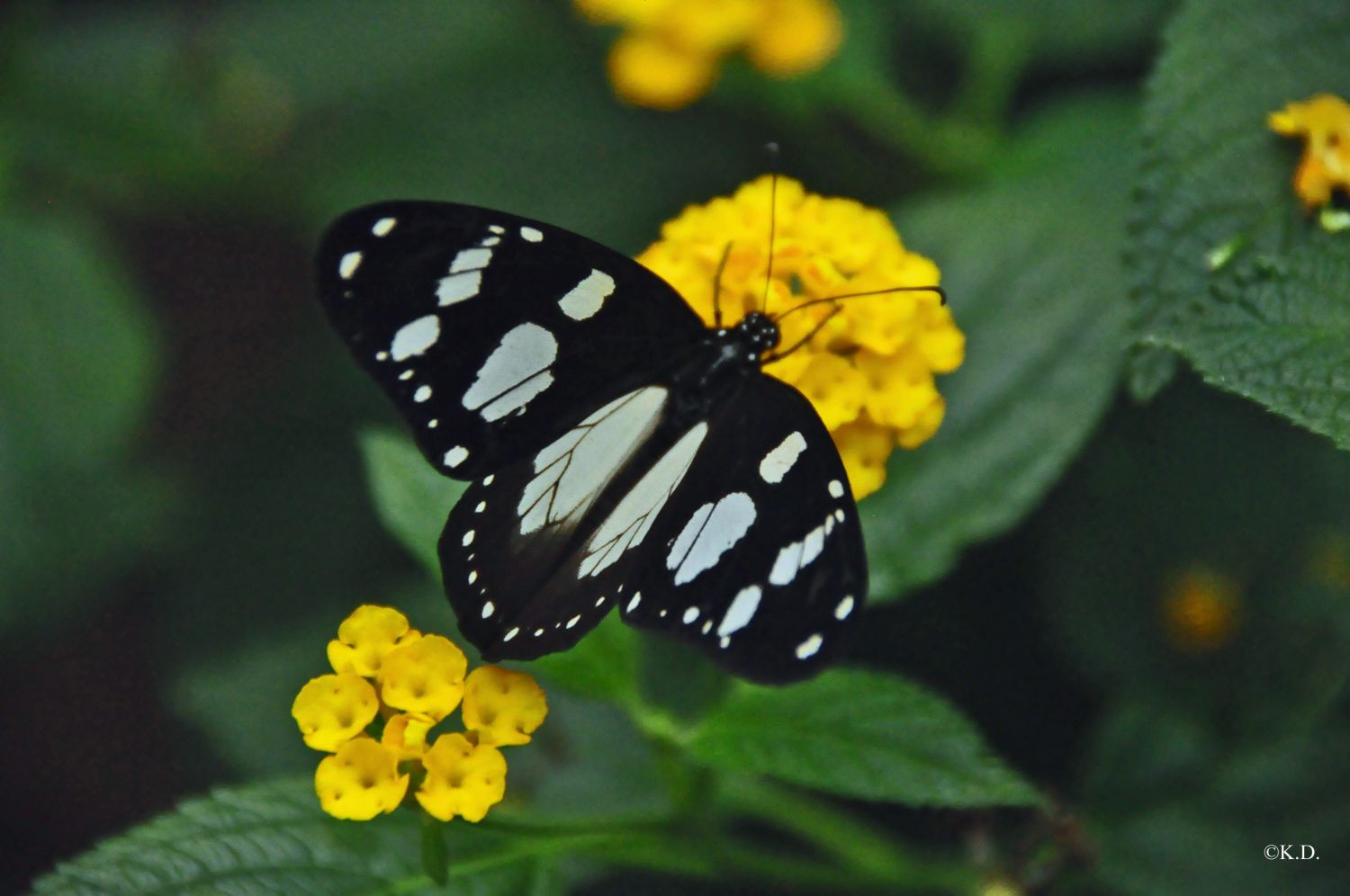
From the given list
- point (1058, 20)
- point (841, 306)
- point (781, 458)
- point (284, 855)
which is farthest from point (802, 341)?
point (1058, 20)

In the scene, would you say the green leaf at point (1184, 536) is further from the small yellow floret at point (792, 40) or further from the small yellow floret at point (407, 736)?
the small yellow floret at point (407, 736)

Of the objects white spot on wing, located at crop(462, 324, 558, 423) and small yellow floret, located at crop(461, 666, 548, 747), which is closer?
small yellow floret, located at crop(461, 666, 548, 747)

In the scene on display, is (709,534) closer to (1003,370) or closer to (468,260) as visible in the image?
(468,260)

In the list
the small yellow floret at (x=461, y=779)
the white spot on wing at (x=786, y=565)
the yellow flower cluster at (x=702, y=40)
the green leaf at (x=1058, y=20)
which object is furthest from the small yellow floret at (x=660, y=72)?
the small yellow floret at (x=461, y=779)

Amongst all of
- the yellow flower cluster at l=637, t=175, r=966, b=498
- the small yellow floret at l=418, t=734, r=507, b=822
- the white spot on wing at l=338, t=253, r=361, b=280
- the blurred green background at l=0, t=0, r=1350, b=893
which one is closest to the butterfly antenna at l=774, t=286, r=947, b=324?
the yellow flower cluster at l=637, t=175, r=966, b=498

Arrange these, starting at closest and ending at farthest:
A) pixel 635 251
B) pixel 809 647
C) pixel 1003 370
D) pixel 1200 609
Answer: pixel 809 647 < pixel 1003 370 < pixel 1200 609 < pixel 635 251

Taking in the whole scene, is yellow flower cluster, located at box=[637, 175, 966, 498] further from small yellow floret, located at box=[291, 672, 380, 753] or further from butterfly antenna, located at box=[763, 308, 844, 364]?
small yellow floret, located at box=[291, 672, 380, 753]

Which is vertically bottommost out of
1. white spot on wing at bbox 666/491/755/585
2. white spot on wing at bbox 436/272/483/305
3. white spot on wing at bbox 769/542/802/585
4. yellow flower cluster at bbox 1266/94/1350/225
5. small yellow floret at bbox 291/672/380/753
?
small yellow floret at bbox 291/672/380/753
